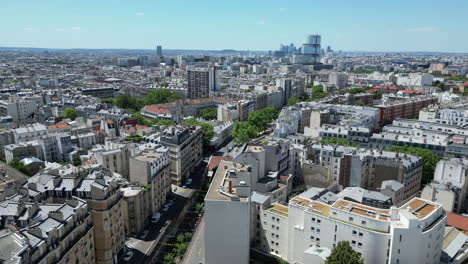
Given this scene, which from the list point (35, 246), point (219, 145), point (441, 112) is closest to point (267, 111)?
point (219, 145)

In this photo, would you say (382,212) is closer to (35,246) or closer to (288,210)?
(288,210)

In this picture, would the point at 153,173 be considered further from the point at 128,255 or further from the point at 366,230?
the point at 366,230

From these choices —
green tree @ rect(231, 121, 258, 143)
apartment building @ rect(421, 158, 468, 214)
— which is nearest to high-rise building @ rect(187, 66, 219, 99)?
green tree @ rect(231, 121, 258, 143)

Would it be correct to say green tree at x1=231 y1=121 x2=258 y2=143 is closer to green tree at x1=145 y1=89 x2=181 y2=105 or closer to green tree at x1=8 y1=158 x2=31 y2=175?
green tree at x1=8 y1=158 x2=31 y2=175

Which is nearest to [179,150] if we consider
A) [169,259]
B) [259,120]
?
[169,259]

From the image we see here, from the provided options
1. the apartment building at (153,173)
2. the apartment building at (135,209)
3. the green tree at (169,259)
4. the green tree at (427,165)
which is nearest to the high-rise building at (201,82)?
the apartment building at (153,173)

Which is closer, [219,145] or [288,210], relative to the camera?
[288,210]
